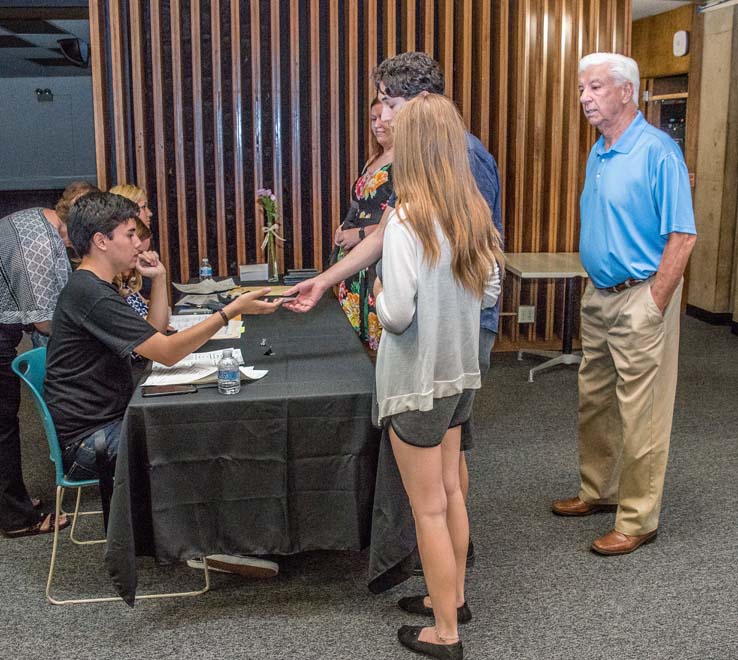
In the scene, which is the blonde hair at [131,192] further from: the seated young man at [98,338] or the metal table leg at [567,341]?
the metal table leg at [567,341]

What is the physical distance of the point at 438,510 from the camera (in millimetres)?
2346

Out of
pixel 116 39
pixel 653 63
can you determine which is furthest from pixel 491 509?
pixel 653 63

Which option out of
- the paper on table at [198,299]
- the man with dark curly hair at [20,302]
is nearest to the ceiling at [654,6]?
the paper on table at [198,299]

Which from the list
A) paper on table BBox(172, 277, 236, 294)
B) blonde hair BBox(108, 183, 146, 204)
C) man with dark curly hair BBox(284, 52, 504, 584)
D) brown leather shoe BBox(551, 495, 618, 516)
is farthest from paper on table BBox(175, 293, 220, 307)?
brown leather shoe BBox(551, 495, 618, 516)

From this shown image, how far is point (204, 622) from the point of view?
2740mm

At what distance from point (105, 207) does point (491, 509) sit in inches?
79.4

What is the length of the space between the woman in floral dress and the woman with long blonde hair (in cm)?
99

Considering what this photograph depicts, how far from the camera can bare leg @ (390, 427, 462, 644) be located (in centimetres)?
231

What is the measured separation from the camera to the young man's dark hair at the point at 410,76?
2.66 m

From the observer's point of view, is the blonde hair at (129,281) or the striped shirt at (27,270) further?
the blonde hair at (129,281)

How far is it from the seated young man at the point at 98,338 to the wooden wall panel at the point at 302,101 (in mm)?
3155

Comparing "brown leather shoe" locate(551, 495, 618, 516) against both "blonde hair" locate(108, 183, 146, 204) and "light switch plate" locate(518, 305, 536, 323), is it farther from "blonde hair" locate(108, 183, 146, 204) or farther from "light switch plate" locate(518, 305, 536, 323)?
"light switch plate" locate(518, 305, 536, 323)

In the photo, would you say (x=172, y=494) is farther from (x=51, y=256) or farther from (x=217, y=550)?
(x=51, y=256)

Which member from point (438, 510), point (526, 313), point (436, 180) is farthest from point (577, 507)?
point (526, 313)
